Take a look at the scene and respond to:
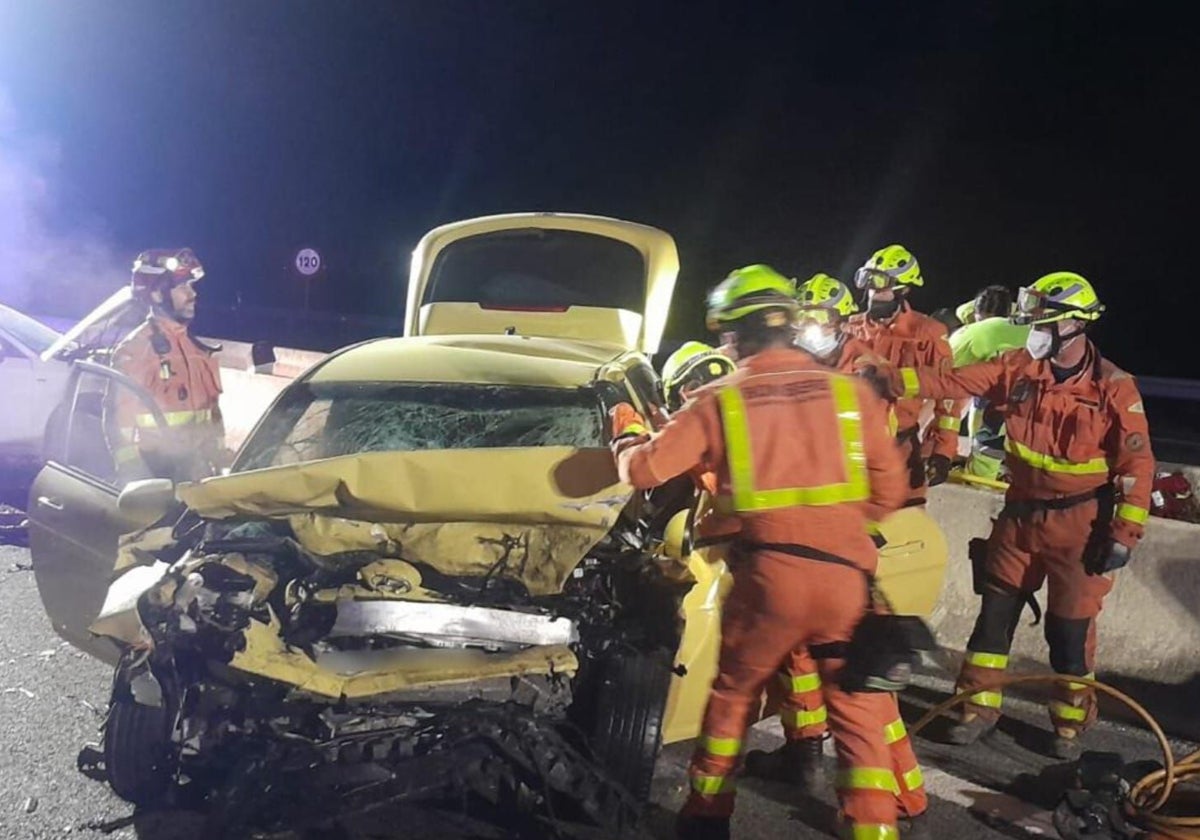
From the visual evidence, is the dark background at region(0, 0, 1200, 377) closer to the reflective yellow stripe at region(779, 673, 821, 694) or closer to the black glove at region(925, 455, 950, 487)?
the black glove at region(925, 455, 950, 487)

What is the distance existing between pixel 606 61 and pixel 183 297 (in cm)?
3860

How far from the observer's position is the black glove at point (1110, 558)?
457 centimetres

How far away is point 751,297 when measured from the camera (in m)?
3.51

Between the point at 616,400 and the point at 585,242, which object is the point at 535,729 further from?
the point at 585,242

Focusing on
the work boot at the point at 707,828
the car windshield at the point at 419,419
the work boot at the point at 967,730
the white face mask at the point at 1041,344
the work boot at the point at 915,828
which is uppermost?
the white face mask at the point at 1041,344

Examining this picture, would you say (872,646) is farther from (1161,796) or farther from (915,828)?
(1161,796)

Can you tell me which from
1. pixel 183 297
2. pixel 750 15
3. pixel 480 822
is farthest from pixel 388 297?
pixel 480 822

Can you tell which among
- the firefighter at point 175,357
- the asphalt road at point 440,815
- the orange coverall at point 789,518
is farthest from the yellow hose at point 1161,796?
the firefighter at point 175,357

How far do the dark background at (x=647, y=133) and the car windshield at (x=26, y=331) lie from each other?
20.9 meters

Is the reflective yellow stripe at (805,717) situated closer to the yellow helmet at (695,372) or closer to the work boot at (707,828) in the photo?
the work boot at (707,828)

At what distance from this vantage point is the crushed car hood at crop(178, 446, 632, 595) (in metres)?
3.74

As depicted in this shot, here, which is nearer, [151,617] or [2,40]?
[151,617]

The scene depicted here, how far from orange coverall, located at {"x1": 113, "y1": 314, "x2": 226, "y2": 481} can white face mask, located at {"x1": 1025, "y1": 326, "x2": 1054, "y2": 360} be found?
3790 mm

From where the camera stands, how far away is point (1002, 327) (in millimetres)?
6961
